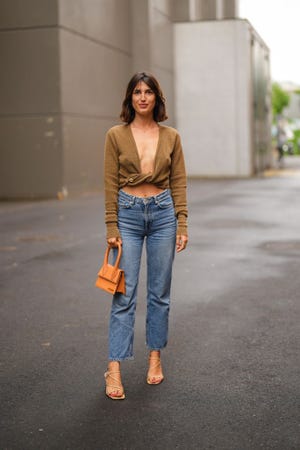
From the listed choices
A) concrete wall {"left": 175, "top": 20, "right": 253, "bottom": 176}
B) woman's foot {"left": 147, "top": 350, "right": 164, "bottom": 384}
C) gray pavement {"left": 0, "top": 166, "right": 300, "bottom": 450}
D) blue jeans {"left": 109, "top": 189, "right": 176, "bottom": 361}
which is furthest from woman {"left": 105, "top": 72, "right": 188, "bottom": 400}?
concrete wall {"left": 175, "top": 20, "right": 253, "bottom": 176}

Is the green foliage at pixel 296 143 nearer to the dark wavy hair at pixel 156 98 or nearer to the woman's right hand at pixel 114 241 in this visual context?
the dark wavy hair at pixel 156 98

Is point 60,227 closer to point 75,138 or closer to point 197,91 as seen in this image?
point 75,138

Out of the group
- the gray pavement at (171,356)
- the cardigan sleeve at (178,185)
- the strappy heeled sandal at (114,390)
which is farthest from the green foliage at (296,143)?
the strappy heeled sandal at (114,390)

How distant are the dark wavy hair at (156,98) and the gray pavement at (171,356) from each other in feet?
5.27

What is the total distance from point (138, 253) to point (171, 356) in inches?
41.9

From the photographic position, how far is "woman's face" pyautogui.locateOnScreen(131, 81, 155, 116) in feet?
14.4

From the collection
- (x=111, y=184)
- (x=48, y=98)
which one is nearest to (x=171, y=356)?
(x=111, y=184)

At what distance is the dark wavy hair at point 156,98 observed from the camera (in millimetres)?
4391

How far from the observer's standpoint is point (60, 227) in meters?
13.6

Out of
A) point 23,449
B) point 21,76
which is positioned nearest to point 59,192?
point 21,76

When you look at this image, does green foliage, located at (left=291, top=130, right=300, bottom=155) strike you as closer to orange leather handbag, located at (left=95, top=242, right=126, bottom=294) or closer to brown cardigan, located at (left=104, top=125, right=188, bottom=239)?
brown cardigan, located at (left=104, top=125, right=188, bottom=239)

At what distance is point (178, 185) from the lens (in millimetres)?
4562

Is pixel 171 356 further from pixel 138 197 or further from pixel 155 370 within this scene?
pixel 138 197

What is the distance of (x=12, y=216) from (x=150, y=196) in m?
12.0
